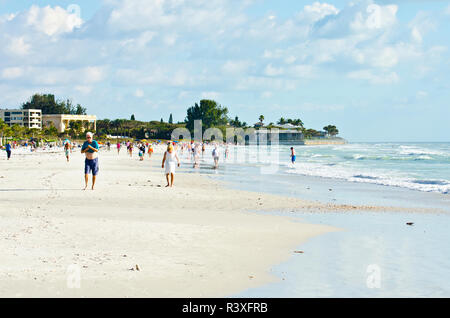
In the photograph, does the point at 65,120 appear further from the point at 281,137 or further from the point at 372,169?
the point at 372,169

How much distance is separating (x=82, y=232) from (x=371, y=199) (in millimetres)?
10368

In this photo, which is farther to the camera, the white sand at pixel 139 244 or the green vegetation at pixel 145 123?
the green vegetation at pixel 145 123

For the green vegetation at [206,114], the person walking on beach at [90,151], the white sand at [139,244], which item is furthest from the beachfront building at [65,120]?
the white sand at [139,244]

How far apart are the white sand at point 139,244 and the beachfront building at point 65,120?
469ft

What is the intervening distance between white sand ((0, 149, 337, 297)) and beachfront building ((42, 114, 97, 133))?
469ft

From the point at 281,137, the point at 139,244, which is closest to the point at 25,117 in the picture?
the point at 281,137

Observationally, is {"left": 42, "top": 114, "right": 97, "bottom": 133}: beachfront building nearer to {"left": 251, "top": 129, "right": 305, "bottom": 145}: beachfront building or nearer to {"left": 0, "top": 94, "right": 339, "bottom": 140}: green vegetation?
{"left": 0, "top": 94, "right": 339, "bottom": 140}: green vegetation

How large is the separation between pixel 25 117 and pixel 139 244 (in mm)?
163726

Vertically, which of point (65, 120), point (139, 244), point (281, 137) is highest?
point (65, 120)

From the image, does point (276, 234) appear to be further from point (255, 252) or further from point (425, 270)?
point (425, 270)

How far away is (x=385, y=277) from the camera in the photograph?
591cm

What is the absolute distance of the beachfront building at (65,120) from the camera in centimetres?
15175

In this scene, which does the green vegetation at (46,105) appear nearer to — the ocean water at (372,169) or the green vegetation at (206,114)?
the green vegetation at (206,114)

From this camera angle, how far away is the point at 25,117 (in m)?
158
